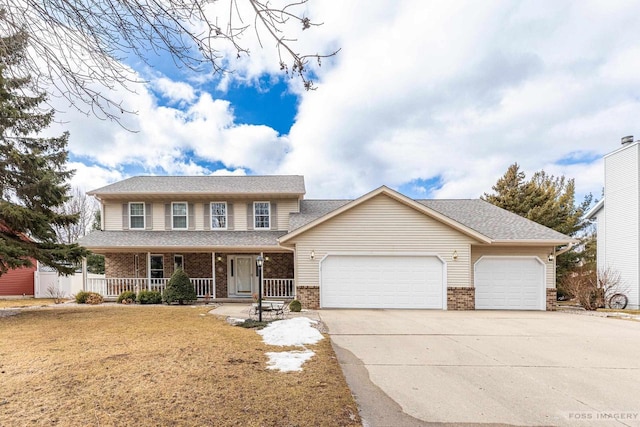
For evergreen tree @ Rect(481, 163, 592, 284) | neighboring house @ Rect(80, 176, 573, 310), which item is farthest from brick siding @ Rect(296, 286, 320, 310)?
evergreen tree @ Rect(481, 163, 592, 284)

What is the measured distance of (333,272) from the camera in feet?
39.2

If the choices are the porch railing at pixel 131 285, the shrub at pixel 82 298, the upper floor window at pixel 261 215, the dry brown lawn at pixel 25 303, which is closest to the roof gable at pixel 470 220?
the upper floor window at pixel 261 215

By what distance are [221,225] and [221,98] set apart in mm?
8679

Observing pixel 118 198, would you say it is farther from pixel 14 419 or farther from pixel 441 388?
pixel 441 388

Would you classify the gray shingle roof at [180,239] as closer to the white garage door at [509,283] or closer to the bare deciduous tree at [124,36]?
the white garage door at [509,283]

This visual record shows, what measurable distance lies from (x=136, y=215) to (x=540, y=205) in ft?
82.6

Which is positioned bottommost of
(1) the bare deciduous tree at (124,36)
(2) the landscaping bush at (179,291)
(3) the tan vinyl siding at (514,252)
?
(2) the landscaping bush at (179,291)

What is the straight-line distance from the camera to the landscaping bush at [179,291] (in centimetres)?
1230

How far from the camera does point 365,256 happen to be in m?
12.0

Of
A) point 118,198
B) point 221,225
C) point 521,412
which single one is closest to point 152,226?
point 118,198

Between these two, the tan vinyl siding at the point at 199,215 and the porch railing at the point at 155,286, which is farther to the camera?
the tan vinyl siding at the point at 199,215

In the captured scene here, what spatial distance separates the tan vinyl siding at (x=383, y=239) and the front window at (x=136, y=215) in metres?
8.23

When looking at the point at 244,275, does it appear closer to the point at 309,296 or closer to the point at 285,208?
the point at 285,208

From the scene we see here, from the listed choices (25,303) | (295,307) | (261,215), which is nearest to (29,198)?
(25,303)
